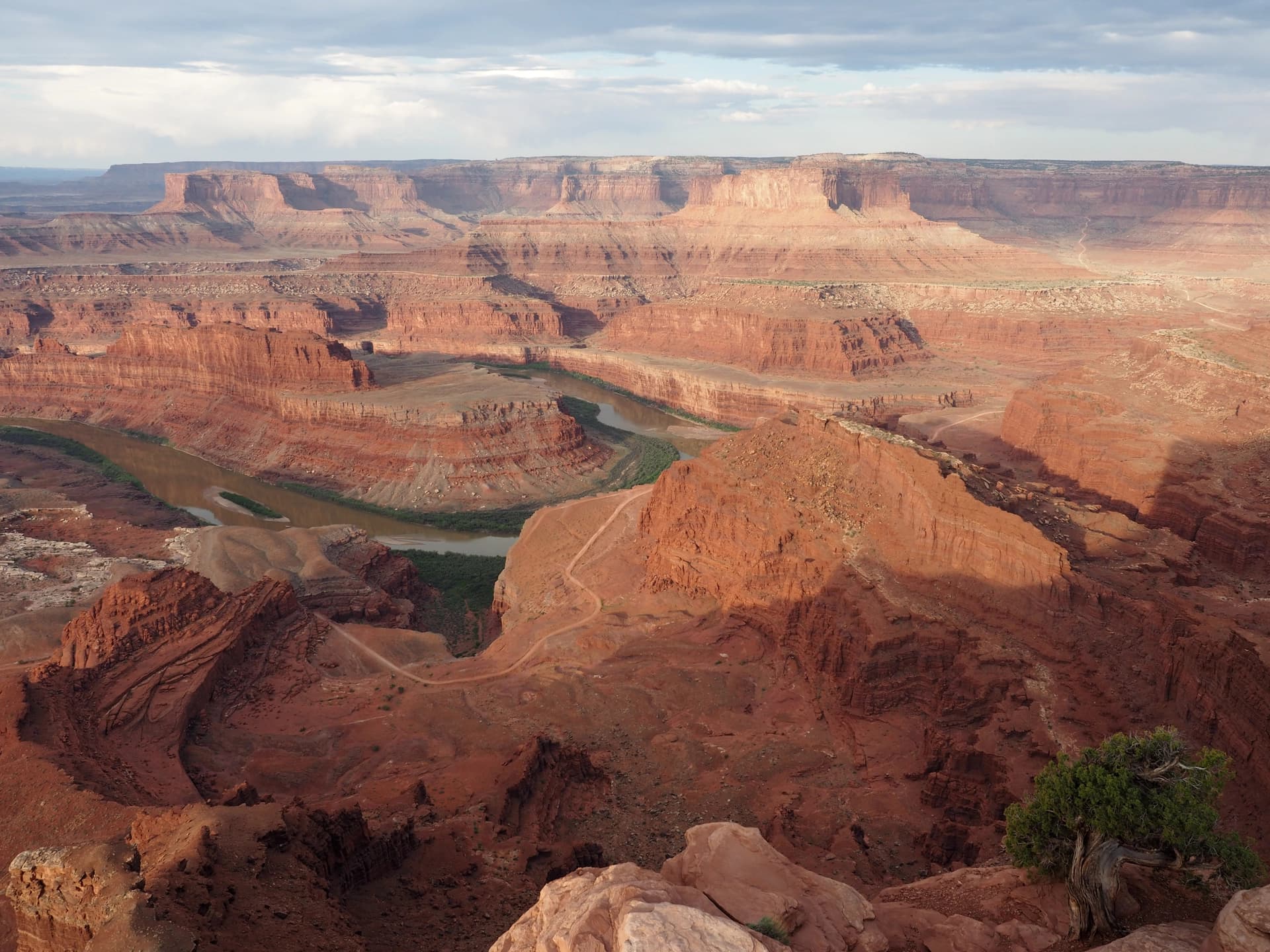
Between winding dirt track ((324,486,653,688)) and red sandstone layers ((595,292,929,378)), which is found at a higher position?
red sandstone layers ((595,292,929,378))

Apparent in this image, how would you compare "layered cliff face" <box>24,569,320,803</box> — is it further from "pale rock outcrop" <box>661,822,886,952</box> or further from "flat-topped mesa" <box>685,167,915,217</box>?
"flat-topped mesa" <box>685,167,915,217</box>

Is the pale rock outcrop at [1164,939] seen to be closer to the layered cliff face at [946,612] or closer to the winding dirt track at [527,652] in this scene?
the layered cliff face at [946,612]

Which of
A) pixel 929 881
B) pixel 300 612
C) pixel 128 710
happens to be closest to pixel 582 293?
pixel 300 612

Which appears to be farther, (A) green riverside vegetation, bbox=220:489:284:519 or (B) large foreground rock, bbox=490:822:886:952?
(A) green riverside vegetation, bbox=220:489:284:519

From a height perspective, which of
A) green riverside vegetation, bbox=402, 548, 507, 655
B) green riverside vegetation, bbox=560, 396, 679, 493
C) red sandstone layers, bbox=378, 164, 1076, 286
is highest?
red sandstone layers, bbox=378, 164, 1076, 286

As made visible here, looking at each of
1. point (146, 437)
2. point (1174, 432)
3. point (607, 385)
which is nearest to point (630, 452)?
point (607, 385)

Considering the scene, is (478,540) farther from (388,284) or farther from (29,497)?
(388,284)

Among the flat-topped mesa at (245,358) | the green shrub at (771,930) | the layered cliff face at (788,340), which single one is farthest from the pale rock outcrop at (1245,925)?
the layered cliff face at (788,340)

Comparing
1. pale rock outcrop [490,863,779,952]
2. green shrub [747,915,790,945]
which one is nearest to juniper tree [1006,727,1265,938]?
green shrub [747,915,790,945]
